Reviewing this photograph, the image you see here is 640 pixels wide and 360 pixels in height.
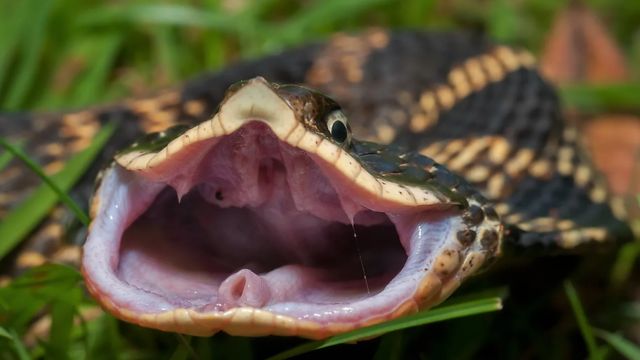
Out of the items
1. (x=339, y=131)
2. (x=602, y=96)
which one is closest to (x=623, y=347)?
(x=339, y=131)

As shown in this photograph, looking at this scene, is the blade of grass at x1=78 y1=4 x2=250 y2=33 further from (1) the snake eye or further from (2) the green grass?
(1) the snake eye

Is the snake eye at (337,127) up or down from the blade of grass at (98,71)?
up

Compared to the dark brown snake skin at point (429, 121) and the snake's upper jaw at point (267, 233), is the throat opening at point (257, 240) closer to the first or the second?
the snake's upper jaw at point (267, 233)

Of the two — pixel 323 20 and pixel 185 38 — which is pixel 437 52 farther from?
pixel 185 38

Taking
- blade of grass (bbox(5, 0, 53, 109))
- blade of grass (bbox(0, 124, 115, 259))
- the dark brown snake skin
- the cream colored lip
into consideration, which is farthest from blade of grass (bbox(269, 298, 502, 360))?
blade of grass (bbox(5, 0, 53, 109))

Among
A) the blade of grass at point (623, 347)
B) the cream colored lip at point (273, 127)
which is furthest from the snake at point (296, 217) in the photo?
the blade of grass at point (623, 347)

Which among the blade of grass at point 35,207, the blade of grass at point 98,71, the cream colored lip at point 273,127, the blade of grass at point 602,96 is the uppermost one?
the cream colored lip at point 273,127

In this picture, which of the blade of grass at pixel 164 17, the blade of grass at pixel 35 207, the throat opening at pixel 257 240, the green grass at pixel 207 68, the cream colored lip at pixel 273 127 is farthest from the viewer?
the blade of grass at pixel 164 17
